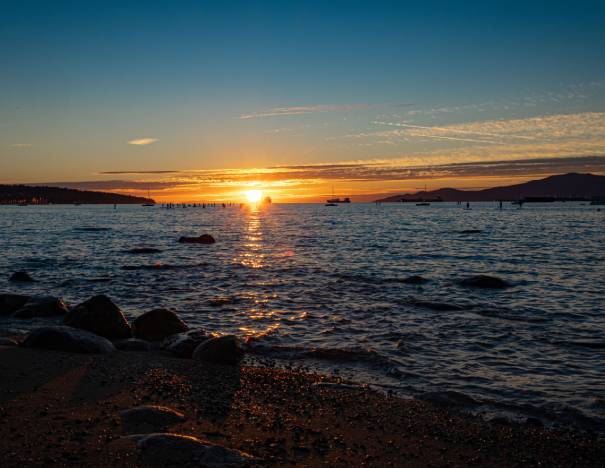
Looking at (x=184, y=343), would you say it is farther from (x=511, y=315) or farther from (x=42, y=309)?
(x=511, y=315)

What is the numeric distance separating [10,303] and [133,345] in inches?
305

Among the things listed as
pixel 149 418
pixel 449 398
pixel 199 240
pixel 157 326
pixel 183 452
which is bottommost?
pixel 199 240

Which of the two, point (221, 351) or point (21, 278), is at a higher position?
point (221, 351)

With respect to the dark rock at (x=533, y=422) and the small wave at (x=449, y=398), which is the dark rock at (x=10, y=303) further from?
the dark rock at (x=533, y=422)

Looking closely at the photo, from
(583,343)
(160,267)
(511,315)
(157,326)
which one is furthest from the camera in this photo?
(160,267)

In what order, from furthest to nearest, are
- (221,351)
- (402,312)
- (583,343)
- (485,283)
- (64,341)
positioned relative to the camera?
1. (485,283)
2. (402,312)
3. (583,343)
4. (64,341)
5. (221,351)

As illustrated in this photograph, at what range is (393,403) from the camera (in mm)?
8758

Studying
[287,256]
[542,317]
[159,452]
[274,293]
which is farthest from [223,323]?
[287,256]

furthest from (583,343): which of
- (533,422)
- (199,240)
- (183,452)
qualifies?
(199,240)

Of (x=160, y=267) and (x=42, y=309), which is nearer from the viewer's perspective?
(x=42, y=309)

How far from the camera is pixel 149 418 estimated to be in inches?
288

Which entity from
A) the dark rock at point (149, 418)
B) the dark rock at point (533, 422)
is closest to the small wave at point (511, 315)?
the dark rock at point (533, 422)

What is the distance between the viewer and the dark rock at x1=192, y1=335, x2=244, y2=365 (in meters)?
11.0

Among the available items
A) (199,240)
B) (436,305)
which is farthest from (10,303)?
(199,240)
